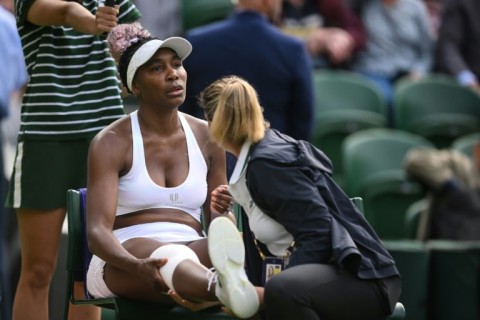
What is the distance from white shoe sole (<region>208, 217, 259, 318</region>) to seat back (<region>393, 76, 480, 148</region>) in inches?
216

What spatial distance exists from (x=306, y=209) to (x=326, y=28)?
19.5ft

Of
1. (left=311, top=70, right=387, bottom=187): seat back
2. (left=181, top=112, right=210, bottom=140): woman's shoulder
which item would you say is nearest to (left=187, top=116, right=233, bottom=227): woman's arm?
(left=181, top=112, right=210, bottom=140): woman's shoulder

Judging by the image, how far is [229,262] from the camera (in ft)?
14.1

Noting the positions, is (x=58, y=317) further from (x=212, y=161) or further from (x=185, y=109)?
(x=212, y=161)

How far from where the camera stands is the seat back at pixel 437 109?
9633 millimetres

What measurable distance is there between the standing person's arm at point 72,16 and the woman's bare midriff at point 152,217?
70cm

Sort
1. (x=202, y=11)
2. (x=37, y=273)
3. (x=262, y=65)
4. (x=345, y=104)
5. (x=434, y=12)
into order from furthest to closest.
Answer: (x=434, y=12) → (x=202, y=11) → (x=345, y=104) → (x=262, y=65) → (x=37, y=273)

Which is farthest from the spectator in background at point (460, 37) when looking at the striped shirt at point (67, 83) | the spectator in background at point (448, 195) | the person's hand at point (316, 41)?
the striped shirt at point (67, 83)

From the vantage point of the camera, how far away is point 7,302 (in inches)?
251

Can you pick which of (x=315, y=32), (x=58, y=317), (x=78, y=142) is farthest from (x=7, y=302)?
(x=315, y=32)

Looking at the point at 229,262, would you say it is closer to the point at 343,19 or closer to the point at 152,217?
the point at 152,217

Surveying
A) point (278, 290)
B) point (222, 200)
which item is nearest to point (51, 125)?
point (222, 200)

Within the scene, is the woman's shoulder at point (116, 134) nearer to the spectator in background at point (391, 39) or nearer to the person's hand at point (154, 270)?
the person's hand at point (154, 270)

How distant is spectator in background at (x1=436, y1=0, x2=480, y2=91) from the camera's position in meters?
10.1
